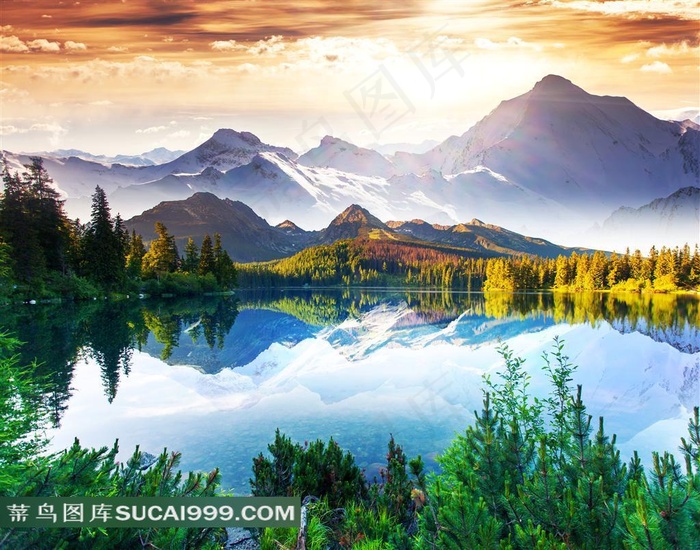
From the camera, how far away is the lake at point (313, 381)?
557 inches

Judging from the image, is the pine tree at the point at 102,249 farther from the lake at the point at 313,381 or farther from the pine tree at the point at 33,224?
the lake at the point at 313,381

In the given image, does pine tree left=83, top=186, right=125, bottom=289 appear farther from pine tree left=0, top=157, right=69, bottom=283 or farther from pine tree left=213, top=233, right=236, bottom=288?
pine tree left=213, top=233, right=236, bottom=288

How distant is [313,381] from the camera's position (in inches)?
898

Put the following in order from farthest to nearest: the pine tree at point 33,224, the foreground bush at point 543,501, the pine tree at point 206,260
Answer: the pine tree at point 206,260
the pine tree at point 33,224
the foreground bush at point 543,501

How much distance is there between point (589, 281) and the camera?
120062mm

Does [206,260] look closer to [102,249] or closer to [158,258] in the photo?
[158,258]

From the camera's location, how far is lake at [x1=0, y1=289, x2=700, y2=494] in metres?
14.1

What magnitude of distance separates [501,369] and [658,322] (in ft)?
103

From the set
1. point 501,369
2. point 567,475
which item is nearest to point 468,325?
point 501,369

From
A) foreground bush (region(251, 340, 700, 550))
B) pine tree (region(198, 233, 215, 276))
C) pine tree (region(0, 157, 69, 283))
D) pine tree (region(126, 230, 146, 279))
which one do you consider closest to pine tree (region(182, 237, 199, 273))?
pine tree (region(198, 233, 215, 276))

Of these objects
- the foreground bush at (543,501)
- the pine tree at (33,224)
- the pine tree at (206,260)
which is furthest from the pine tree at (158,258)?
the foreground bush at (543,501)

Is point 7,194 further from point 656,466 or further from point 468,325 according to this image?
point 656,466

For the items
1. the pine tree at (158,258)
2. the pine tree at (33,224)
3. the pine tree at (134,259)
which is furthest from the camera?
the pine tree at (158,258)

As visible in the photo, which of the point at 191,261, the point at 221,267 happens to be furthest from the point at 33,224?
the point at 221,267
